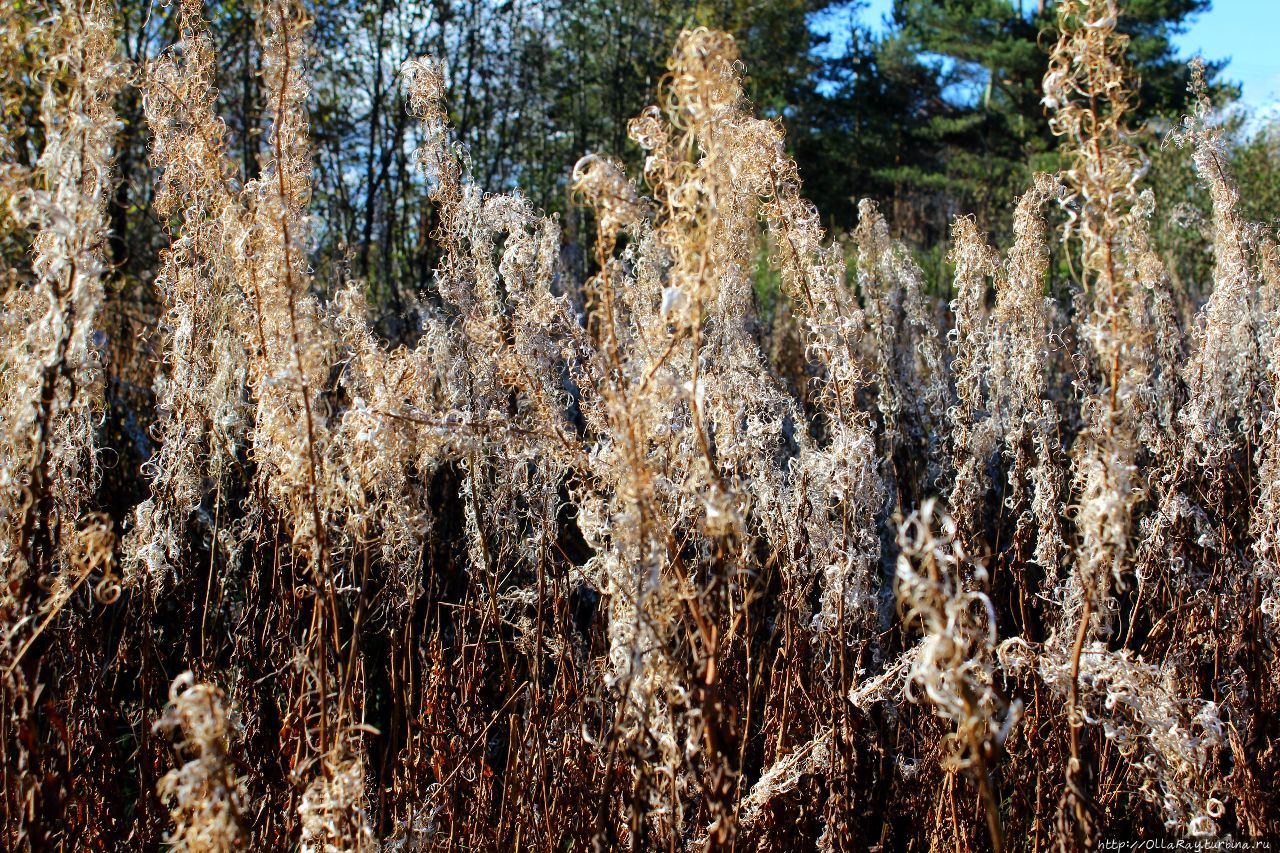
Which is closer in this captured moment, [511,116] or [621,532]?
[621,532]

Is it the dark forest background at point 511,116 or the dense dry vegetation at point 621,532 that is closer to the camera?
the dense dry vegetation at point 621,532

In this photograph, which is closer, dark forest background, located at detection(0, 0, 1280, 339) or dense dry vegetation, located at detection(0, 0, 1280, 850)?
dense dry vegetation, located at detection(0, 0, 1280, 850)

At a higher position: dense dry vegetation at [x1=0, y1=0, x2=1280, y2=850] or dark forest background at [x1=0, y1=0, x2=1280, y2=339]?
dark forest background at [x1=0, y1=0, x2=1280, y2=339]

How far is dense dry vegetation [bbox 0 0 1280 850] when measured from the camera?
1240 mm

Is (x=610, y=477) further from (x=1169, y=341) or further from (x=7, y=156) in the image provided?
(x=1169, y=341)

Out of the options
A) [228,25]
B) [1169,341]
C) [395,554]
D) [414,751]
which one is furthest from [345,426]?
[228,25]

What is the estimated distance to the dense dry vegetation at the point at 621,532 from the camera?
124cm

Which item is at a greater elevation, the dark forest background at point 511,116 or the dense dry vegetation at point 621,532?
the dark forest background at point 511,116

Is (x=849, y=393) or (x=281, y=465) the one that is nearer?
(x=281, y=465)

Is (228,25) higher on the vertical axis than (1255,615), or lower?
higher

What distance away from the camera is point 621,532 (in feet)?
4.41

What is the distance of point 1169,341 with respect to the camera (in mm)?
3486

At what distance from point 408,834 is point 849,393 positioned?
115cm

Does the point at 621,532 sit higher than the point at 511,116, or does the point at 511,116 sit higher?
the point at 511,116
